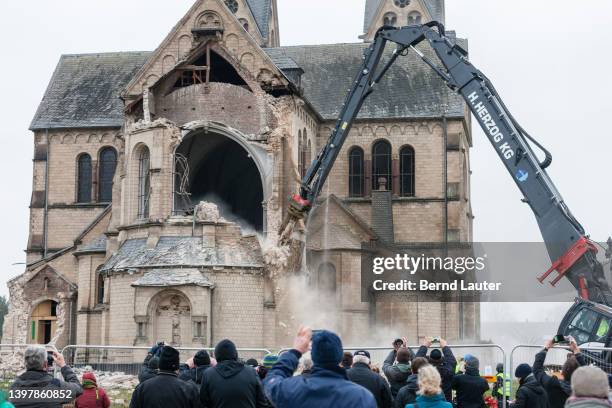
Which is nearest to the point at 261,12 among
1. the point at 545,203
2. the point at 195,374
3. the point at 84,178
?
the point at 84,178

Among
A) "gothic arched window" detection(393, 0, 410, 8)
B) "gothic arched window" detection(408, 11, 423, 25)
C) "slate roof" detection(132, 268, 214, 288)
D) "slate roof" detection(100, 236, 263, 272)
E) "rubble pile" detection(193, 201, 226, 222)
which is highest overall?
"gothic arched window" detection(393, 0, 410, 8)

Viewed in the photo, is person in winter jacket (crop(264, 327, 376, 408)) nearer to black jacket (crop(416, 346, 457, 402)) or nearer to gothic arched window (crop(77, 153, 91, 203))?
black jacket (crop(416, 346, 457, 402))

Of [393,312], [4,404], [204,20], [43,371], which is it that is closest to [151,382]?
[43,371]

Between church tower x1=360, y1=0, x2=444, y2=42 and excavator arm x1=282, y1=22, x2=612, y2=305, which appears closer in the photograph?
excavator arm x1=282, y1=22, x2=612, y2=305

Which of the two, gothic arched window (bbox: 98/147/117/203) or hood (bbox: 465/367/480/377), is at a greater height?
gothic arched window (bbox: 98/147/117/203)

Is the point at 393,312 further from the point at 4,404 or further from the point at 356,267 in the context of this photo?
the point at 4,404

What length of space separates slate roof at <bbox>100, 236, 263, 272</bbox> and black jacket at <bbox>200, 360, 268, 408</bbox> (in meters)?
26.9

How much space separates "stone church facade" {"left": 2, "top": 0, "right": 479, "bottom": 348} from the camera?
3897 centimetres

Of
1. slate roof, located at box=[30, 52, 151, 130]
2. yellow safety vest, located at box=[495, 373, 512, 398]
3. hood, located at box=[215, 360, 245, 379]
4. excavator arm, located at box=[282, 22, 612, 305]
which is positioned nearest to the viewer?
hood, located at box=[215, 360, 245, 379]

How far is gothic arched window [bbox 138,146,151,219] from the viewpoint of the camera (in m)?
41.2

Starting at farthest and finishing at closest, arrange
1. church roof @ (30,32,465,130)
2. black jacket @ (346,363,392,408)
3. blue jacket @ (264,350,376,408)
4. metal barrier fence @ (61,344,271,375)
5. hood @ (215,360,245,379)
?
church roof @ (30,32,465,130), metal barrier fence @ (61,344,271,375), black jacket @ (346,363,392,408), hood @ (215,360,245,379), blue jacket @ (264,350,376,408)

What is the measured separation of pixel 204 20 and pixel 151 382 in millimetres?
31940

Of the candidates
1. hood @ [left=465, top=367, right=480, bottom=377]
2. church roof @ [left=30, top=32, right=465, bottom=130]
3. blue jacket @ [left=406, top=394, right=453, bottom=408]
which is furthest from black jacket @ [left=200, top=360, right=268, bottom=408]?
church roof @ [left=30, top=32, right=465, bottom=130]

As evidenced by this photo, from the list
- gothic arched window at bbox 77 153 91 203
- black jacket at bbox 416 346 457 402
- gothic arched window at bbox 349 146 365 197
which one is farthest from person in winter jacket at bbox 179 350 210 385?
gothic arched window at bbox 77 153 91 203
